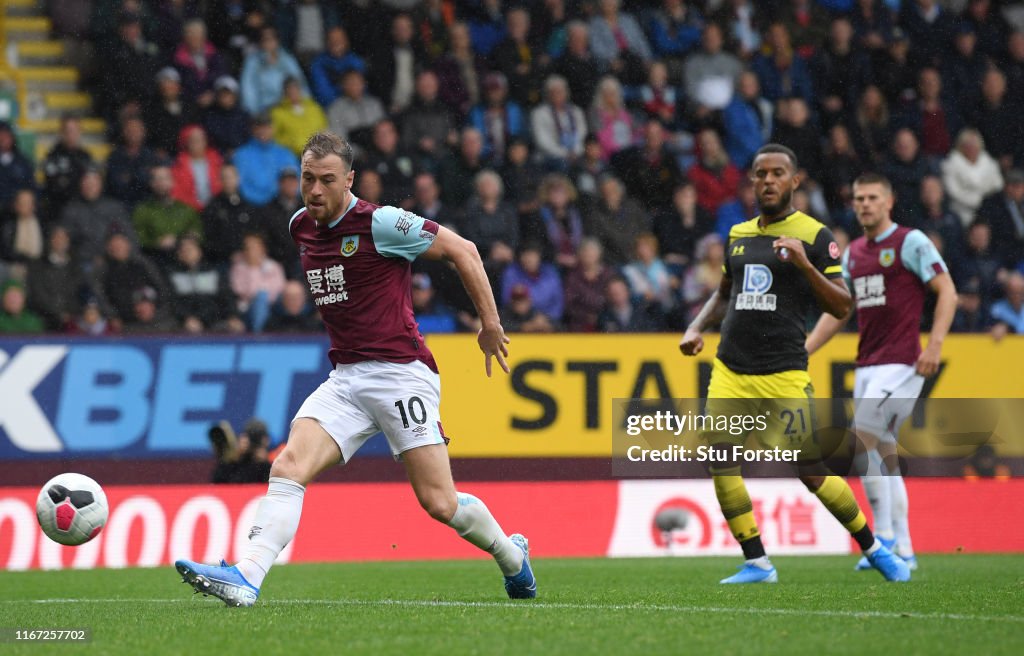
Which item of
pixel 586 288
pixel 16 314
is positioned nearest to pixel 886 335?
pixel 586 288

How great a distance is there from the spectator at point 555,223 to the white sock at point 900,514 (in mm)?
6586

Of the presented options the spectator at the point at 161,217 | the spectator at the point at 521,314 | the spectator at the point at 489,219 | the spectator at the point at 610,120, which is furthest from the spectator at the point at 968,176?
the spectator at the point at 161,217

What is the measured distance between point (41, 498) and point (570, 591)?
10.1 feet

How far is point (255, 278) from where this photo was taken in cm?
1599

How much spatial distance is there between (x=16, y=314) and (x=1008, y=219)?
1158 cm

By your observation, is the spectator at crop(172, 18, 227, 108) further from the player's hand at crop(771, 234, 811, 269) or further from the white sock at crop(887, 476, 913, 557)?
the player's hand at crop(771, 234, 811, 269)

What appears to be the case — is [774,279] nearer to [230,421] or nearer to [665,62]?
[230,421]

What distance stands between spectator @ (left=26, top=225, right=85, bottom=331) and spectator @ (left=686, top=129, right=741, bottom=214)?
7.42 metres

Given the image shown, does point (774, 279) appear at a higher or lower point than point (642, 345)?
higher

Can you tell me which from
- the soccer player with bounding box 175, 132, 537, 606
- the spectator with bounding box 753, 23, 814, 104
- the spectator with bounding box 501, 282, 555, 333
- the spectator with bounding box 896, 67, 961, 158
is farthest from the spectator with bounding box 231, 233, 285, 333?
the spectator with bounding box 896, 67, 961, 158

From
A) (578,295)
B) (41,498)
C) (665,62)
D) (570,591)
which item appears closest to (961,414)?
(578,295)

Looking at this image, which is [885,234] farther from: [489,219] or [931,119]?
[931,119]

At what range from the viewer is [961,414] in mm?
16125

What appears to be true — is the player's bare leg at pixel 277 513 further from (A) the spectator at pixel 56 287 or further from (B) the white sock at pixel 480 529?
(A) the spectator at pixel 56 287
